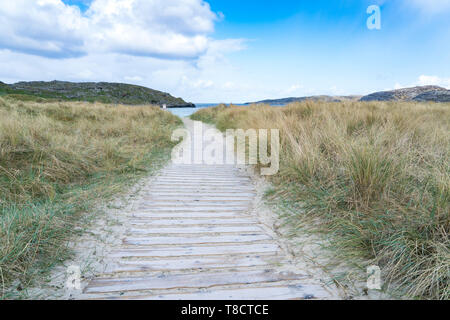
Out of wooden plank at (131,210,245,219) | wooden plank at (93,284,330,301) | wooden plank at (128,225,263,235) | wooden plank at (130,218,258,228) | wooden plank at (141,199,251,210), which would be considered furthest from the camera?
wooden plank at (141,199,251,210)

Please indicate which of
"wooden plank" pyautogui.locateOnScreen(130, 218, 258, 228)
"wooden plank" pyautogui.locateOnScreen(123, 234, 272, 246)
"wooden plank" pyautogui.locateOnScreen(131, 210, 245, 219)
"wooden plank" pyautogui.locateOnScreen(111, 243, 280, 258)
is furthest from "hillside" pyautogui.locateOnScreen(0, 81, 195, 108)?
"wooden plank" pyautogui.locateOnScreen(111, 243, 280, 258)

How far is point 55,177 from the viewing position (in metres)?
3.67

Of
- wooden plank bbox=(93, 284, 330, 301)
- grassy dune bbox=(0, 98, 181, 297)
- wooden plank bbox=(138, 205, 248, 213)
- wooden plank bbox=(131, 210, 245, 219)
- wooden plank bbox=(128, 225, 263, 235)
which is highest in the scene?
grassy dune bbox=(0, 98, 181, 297)

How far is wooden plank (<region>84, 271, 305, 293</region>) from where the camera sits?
1.75 metres

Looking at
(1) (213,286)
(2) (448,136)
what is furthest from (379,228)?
(2) (448,136)

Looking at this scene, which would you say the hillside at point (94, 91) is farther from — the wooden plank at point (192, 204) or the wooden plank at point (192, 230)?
the wooden plank at point (192, 230)

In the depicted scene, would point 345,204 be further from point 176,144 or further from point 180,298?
point 176,144

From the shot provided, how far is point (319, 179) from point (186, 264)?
2.16 meters

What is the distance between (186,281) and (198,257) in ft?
1.12

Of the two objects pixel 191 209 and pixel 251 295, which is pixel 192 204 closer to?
pixel 191 209

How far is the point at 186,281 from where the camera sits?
183 cm

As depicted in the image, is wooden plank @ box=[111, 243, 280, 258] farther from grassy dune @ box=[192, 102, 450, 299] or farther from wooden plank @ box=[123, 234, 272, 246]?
grassy dune @ box=[192, 102, 450, 299]

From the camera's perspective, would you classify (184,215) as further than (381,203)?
Yes

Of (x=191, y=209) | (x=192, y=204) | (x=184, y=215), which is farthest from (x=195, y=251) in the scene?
(x=192, y=204)
